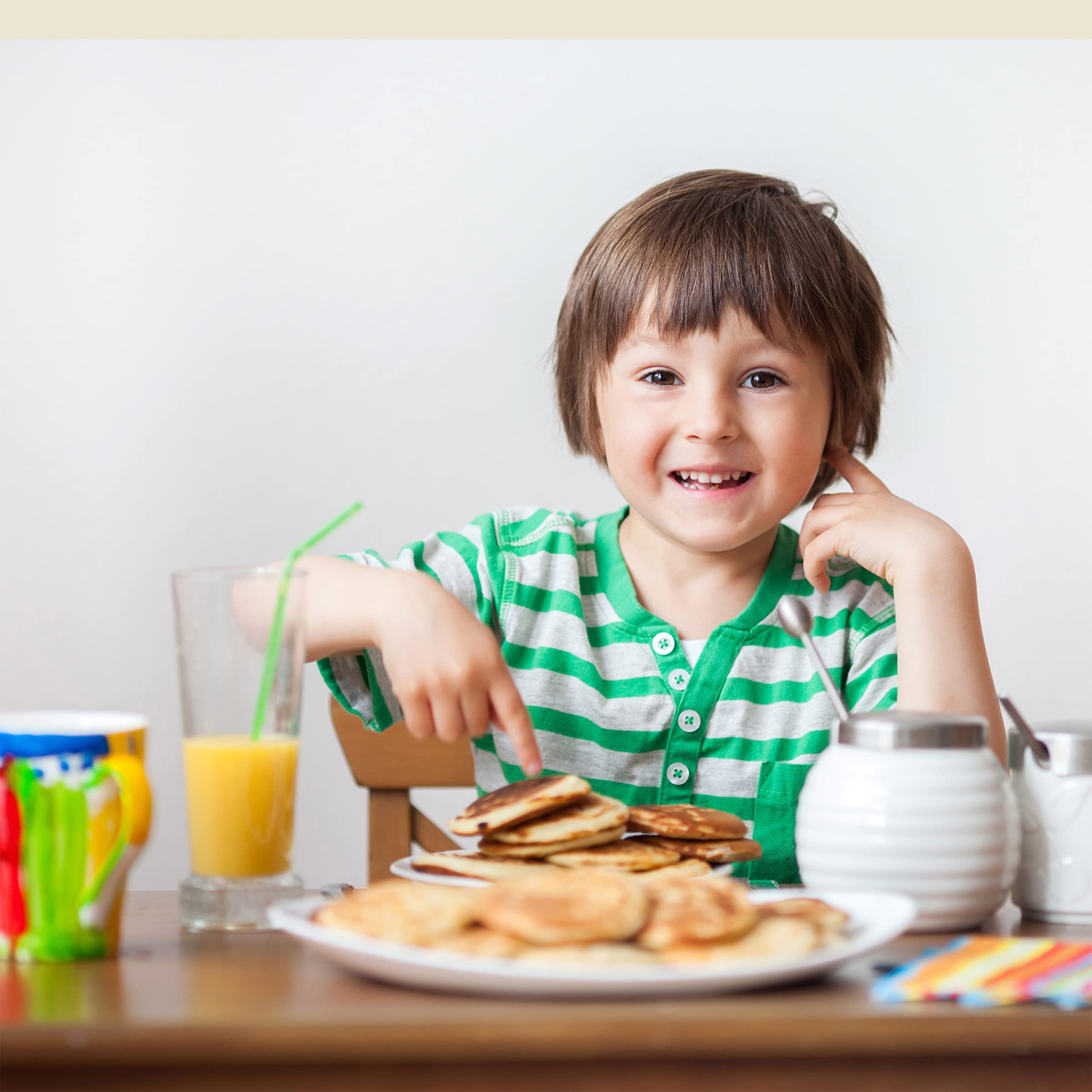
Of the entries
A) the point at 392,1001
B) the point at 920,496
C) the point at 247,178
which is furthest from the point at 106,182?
the point at 392,1001

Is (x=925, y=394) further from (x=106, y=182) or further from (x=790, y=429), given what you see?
(x=106, y=182)

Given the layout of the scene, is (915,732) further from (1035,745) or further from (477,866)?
(477,866)

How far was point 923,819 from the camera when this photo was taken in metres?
0.69

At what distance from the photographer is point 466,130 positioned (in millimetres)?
2014

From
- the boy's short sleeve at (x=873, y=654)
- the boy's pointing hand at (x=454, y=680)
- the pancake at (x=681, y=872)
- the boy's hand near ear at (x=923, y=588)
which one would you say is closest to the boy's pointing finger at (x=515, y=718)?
the boy's pointing hand at (x=454, y=680)

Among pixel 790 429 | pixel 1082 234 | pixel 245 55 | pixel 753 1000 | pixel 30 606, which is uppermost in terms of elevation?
pixel 245 55

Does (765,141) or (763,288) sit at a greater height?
(765,141)

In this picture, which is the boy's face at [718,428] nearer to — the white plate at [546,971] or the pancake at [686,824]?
the pancake at [686,824]

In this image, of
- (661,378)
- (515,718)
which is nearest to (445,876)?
(515,718)

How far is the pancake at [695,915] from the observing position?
55cm

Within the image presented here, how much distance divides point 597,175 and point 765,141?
Result: 0.27 metres

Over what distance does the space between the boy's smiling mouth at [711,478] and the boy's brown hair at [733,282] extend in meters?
0.13

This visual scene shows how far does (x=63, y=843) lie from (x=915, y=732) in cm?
45

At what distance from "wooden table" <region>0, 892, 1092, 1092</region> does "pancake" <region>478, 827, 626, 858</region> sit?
A: 8.6 inches
